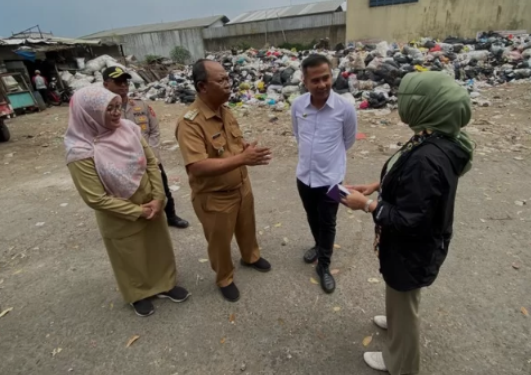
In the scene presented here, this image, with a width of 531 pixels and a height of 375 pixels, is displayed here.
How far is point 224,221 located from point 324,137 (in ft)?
3.11

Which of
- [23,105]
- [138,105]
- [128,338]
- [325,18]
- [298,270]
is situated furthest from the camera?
[325,18]

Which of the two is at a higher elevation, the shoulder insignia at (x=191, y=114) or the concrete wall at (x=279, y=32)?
the concrete wall at (x=279, y=32)

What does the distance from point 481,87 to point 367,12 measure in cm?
911

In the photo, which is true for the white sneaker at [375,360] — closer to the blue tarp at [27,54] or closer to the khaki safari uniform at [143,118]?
the khaki safari uniform at [143,118]

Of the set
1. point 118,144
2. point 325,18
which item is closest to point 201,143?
point 118,144

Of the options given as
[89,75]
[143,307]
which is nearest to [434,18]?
[89,75]

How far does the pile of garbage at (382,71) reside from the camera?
8398mm

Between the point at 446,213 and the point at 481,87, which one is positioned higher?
the point at 446,213

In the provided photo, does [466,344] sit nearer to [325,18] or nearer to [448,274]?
[448,274]

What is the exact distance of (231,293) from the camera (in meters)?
2.56

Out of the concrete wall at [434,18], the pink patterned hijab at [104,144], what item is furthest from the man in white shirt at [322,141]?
the concrete wall at [434,18]

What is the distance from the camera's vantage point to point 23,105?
11.4 meters

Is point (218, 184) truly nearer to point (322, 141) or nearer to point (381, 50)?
point (322, 141)

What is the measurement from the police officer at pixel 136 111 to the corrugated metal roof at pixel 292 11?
818 inches
